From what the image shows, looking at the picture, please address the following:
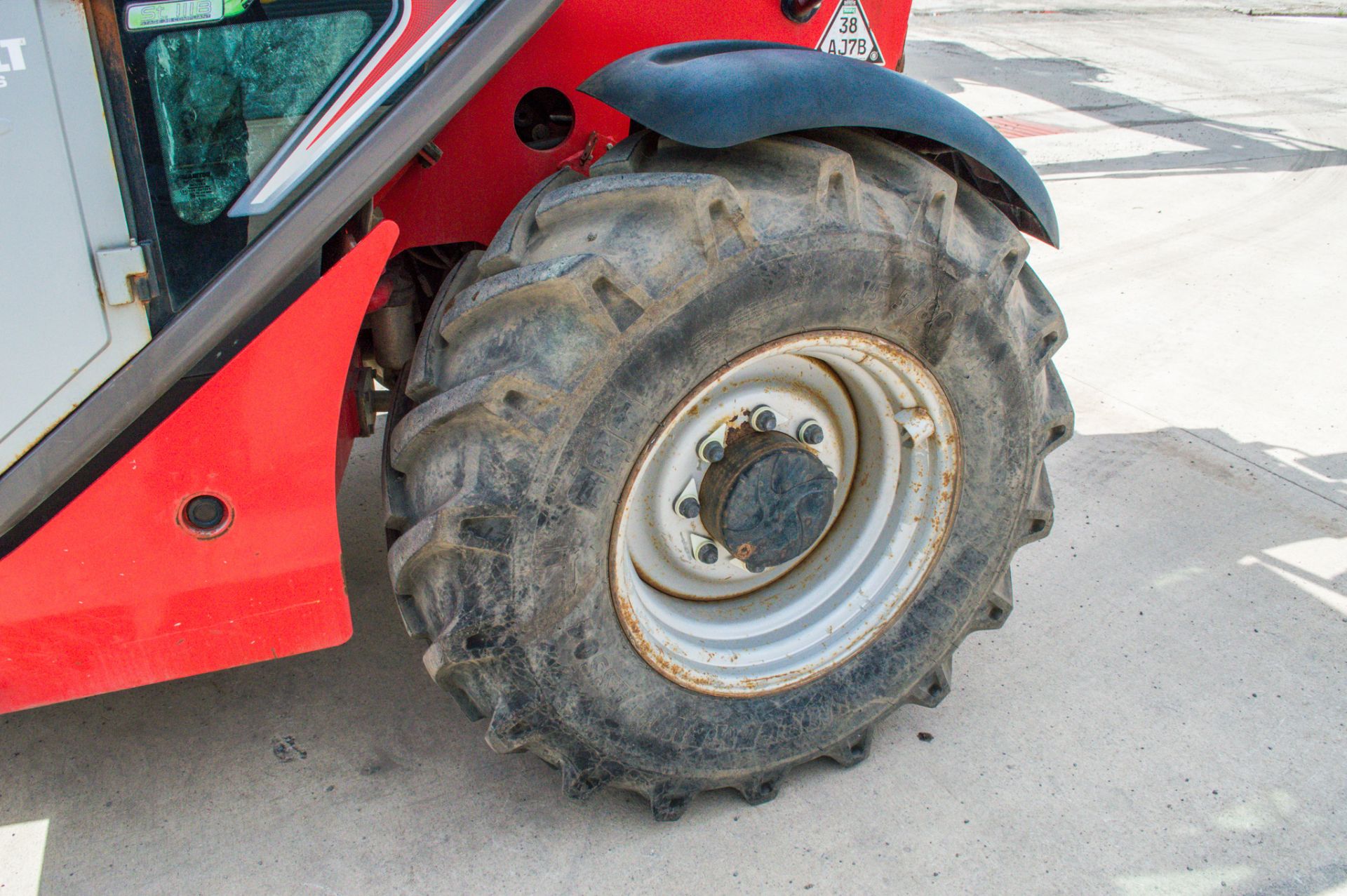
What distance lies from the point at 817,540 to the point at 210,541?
1.21 m

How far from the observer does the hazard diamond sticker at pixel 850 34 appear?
2.41 metres

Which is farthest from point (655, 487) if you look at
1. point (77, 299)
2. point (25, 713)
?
point (25, 713)

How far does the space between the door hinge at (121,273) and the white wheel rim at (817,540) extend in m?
0.86

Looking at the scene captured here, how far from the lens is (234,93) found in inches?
61.4

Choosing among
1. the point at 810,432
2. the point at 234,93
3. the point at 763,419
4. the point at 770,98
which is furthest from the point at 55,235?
the point at 810,432

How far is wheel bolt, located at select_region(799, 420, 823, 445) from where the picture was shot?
216cm

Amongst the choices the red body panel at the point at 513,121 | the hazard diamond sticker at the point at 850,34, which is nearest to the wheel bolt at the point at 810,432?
the red body panel at the point at 513,121

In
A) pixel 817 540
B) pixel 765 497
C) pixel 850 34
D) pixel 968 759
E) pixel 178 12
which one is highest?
pixel 178 12

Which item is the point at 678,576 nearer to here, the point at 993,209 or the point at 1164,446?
the point at 993,209

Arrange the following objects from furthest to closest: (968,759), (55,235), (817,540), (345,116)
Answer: (968,759), (817,540), (345,116), (55,235)

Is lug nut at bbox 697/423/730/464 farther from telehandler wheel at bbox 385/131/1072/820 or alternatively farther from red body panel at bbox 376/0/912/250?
A: red body panel at bbox 376/0/912/250

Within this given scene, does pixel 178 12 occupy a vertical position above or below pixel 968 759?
above

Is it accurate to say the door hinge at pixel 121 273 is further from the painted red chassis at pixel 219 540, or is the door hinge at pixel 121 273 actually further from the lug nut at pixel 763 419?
the lug nut at pixel 763 419

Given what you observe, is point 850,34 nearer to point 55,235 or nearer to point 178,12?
point 178,12
